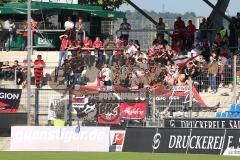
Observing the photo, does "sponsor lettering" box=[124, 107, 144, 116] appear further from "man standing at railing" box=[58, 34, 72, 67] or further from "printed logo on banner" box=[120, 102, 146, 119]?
"man standing at railing" box=[58, 34, 72, 67]

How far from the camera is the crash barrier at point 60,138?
2767 cm

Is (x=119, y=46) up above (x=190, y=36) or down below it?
below

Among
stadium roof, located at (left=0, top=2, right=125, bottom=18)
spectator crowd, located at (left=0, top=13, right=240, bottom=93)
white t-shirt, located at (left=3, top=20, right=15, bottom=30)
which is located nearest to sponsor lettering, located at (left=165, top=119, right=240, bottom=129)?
spectator crowd, located at (left=0, top=13, right=240, bottom=93)

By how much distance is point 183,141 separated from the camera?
2644 cm

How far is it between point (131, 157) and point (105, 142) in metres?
3.44

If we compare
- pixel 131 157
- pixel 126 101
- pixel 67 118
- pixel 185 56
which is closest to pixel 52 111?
pixel 67 118

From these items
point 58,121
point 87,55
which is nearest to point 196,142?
point 58,121

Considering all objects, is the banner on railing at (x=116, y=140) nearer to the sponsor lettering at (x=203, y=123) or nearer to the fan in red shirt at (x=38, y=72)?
the sponsor lettering at (x=203, y=123)

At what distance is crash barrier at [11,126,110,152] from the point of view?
1089 inches

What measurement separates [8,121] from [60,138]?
2510 mm

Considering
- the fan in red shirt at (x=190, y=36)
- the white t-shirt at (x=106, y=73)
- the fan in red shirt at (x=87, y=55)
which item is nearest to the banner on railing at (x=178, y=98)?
the white t-shirt at (x=106, y=73)

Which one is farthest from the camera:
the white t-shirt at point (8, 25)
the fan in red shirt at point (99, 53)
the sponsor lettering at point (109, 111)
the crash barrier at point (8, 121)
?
the white t-shirt at point (8, 25)

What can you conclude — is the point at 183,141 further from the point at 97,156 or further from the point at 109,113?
the point at 97,156

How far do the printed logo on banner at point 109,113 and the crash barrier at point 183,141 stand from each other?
30.3 inches
